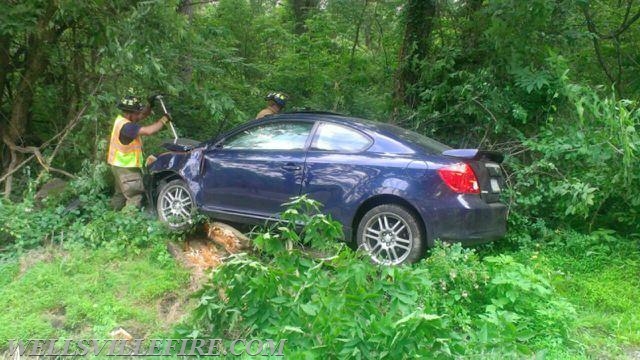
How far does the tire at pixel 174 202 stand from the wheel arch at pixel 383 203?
205 cm

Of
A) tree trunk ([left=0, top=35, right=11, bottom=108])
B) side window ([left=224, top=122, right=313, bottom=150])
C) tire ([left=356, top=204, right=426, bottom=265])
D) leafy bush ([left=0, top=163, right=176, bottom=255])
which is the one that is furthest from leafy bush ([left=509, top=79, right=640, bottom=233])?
tree trunk ([left=0, top=35, right=11, bottom=108])

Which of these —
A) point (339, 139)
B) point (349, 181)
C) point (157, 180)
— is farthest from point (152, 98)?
point (349, 181)

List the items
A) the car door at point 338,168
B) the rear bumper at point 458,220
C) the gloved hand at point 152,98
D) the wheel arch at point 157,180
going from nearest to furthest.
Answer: the rear bumper at point 458,220 → the car door at point 338,168 → the wheel arch at point 157,180 → the gloved hand at point 152,98

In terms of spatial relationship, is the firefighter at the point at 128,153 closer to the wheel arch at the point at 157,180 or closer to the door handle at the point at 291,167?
the wheel arch at the point at 157,180

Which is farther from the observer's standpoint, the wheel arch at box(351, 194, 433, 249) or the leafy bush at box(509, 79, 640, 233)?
the leafy bush at box(509, 79, 640, 233)

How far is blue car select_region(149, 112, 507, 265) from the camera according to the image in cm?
539

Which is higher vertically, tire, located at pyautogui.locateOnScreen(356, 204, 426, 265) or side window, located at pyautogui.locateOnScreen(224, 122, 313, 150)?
side window, located at pyautogui.locateOnScreen(224, 122, 313, 150)

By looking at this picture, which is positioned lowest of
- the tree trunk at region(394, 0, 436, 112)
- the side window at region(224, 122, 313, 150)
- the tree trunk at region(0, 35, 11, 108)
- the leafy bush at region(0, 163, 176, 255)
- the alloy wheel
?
the leafy bush at region(0, 163, 176, 255)

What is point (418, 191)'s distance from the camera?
5.41m

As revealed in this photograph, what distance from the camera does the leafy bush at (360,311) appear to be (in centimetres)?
328

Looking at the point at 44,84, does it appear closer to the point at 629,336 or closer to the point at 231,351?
the point at 231,351

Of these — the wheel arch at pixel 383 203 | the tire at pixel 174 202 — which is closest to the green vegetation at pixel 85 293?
the tire at pixel 174 202

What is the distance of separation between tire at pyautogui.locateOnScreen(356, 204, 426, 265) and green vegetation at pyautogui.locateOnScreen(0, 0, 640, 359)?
13.5 inches

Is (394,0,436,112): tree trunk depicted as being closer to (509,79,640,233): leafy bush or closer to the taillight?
(509,79,640,233): leafy bush
